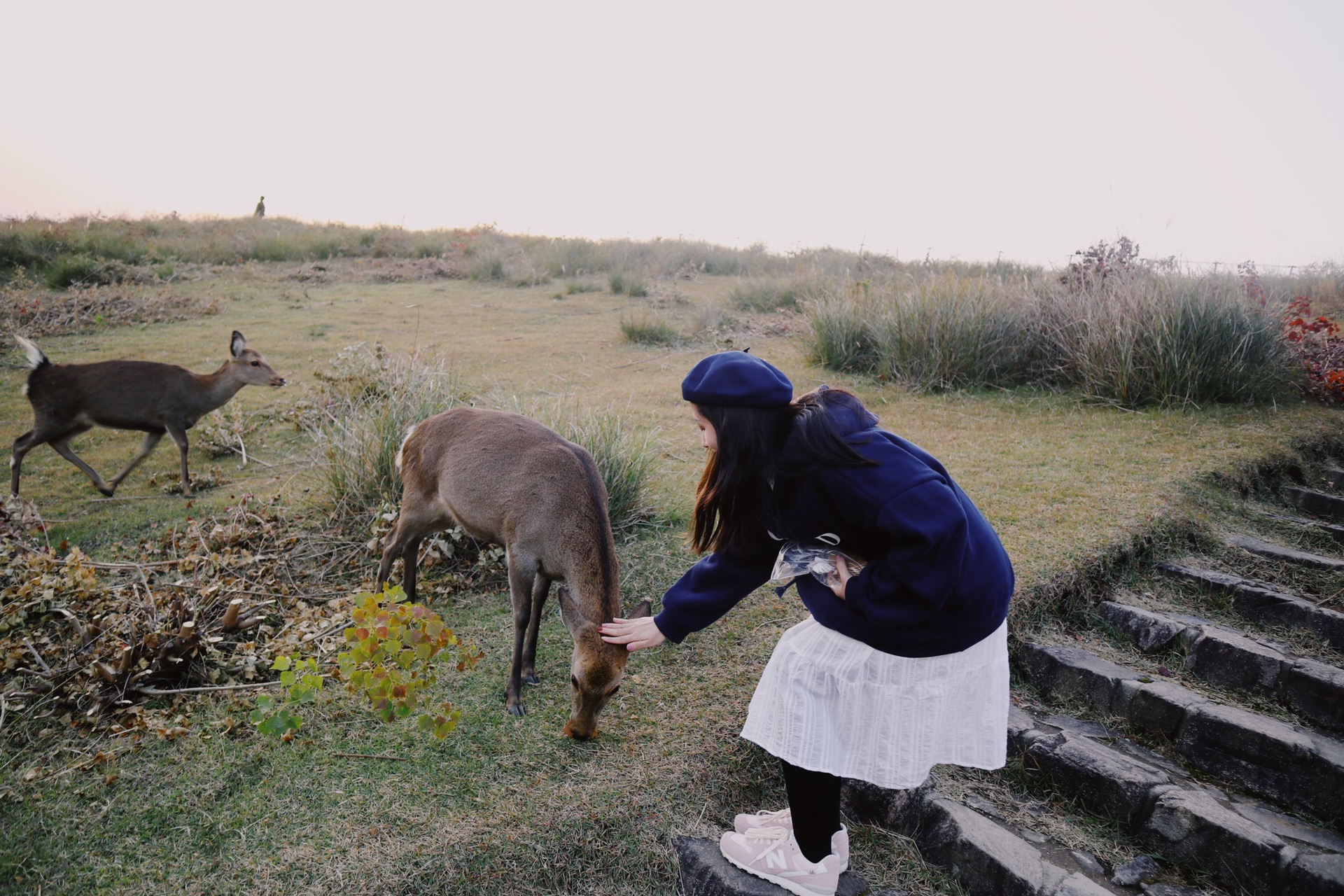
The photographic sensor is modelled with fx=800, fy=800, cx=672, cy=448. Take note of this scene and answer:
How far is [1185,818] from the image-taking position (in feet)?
10.9

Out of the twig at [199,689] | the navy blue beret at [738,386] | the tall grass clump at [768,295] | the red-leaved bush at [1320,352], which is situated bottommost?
the twig at [199,689]

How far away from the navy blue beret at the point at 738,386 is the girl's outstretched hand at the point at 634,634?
0.98 m

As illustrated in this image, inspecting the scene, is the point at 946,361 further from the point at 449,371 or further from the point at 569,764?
the point at 569,764

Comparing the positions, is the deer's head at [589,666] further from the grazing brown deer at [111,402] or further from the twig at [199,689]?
the grazing brown deer at [111,402]

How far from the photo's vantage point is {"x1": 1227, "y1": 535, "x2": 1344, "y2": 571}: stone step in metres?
5.26

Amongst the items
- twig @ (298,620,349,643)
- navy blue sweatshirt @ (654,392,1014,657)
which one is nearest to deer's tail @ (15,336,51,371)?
twig @ (298,620,349,643)

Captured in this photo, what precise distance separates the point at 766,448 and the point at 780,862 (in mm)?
1583

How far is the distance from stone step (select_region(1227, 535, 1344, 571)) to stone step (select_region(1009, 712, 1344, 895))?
8.34ft

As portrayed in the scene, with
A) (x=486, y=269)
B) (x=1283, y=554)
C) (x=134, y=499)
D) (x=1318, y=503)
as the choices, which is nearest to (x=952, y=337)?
(x=1318, y=503)

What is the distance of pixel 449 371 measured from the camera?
7.65 metres

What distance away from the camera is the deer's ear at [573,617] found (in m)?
3.51

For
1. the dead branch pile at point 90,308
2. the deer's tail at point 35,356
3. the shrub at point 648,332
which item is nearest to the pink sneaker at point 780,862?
the deer's tail at point 35,356

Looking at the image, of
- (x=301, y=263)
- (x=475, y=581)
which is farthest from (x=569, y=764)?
(x=301, y=263)

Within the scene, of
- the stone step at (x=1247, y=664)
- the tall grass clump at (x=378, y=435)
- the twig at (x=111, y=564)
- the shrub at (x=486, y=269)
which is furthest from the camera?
the shrub at (x=486, y=269)
